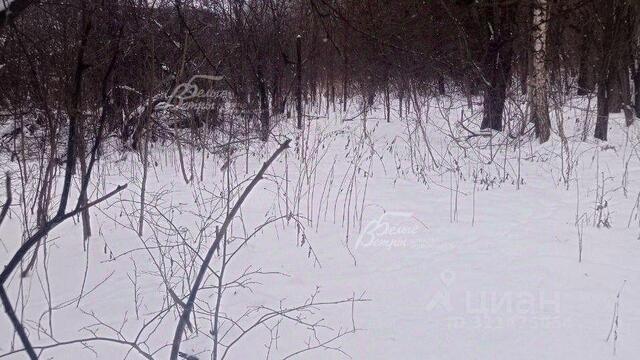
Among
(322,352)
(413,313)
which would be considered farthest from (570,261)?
(322,352)

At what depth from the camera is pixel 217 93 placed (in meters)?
9.62

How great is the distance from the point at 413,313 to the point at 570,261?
4.06 ft

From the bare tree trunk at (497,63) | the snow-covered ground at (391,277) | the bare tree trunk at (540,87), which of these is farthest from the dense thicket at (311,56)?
the snow-covered ground at (391,277)

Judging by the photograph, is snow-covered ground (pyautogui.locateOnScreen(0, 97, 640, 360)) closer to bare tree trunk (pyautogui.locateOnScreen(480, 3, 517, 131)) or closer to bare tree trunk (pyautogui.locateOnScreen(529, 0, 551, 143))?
bare tree trunk (pyautogui.locateOnScreen(529, 0, 551, 143))

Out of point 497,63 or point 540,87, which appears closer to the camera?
point 540,87

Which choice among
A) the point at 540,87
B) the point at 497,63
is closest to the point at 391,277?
the point at 540,87

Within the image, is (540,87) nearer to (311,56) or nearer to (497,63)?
(497,63)

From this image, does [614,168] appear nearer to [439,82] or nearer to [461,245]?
[461,245]

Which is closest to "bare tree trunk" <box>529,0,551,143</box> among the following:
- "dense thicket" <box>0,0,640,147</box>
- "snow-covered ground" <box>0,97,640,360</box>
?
"dense thicket" <box>0,0,640,147</box>

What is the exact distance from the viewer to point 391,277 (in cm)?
330

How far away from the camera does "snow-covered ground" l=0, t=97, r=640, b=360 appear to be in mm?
2531

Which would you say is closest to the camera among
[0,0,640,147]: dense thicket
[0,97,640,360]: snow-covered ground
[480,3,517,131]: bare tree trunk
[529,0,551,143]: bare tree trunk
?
[0,97,640,360]: snow-covered ground

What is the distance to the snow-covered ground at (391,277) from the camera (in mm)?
2531

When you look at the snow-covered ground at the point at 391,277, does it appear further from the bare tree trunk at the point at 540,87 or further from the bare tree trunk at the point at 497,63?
the bare tree trunk at the point at 497,63
